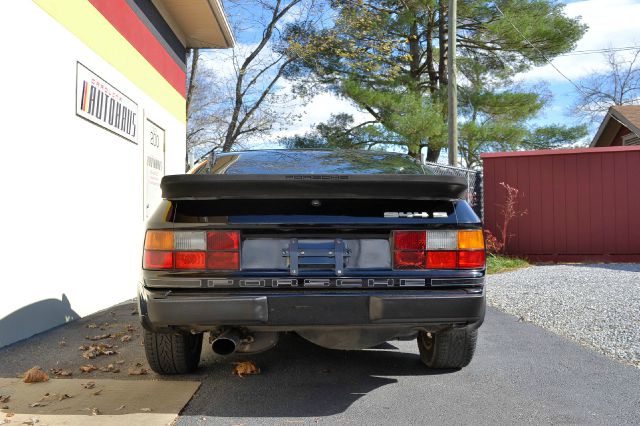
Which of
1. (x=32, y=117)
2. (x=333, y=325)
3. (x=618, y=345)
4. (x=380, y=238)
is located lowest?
(x=618, y=345)

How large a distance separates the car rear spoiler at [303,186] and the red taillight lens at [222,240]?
18cm

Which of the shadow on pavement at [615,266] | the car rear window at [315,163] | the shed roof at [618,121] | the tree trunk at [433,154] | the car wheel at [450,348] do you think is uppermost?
the shed roof at [618,121]

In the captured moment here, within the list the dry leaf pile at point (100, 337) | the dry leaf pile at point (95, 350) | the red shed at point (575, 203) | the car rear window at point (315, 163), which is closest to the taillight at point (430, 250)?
the car rear window at point (315, 163)

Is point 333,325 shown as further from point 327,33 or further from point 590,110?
point 590,110

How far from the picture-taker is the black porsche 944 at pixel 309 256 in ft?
9.48

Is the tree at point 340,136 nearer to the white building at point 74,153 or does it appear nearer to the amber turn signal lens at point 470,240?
the white building at point 74,153

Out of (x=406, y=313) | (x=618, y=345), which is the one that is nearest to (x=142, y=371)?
(x=406, y=313)

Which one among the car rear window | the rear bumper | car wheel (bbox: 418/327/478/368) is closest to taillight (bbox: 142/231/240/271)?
the rear bumper

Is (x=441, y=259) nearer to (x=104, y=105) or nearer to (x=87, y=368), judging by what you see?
(x=87, y=368)

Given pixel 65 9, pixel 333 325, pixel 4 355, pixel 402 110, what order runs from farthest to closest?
pixel 402 110 < pixel 65 9 < pixel 4 355 < pixel 333 325

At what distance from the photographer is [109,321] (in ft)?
18.6

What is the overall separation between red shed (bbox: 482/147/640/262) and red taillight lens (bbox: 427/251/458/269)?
28.3 ft

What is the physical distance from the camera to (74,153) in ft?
18.9

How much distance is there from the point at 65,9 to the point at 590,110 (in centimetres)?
3352
